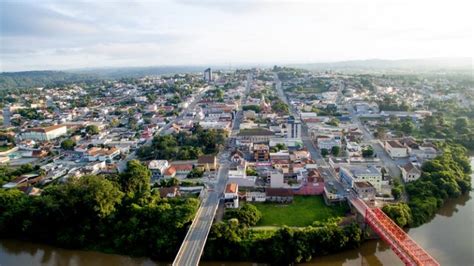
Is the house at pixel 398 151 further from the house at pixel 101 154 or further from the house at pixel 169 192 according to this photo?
the house at pixel 101 154

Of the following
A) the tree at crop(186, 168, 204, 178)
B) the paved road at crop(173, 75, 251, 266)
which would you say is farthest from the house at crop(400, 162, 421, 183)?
the tree at crop(186, 168, 204, 178)

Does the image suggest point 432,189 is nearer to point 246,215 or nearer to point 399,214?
point 399,214

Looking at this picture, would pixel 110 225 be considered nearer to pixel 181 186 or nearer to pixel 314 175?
pixel 181 186

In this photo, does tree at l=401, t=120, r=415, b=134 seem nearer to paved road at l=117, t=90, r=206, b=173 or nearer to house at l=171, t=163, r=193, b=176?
house at l=171, t=163, r=193, b=176

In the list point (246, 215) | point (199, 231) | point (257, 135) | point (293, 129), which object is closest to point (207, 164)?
point (246, 215)

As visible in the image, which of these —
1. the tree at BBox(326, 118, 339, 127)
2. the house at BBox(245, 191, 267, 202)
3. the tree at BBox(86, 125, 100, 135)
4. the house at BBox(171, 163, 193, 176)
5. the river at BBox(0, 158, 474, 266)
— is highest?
the tree at BBox(326, 118, 339, 127)

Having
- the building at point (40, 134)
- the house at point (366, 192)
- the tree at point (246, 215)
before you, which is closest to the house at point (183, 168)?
the tree at point (246, 215)
